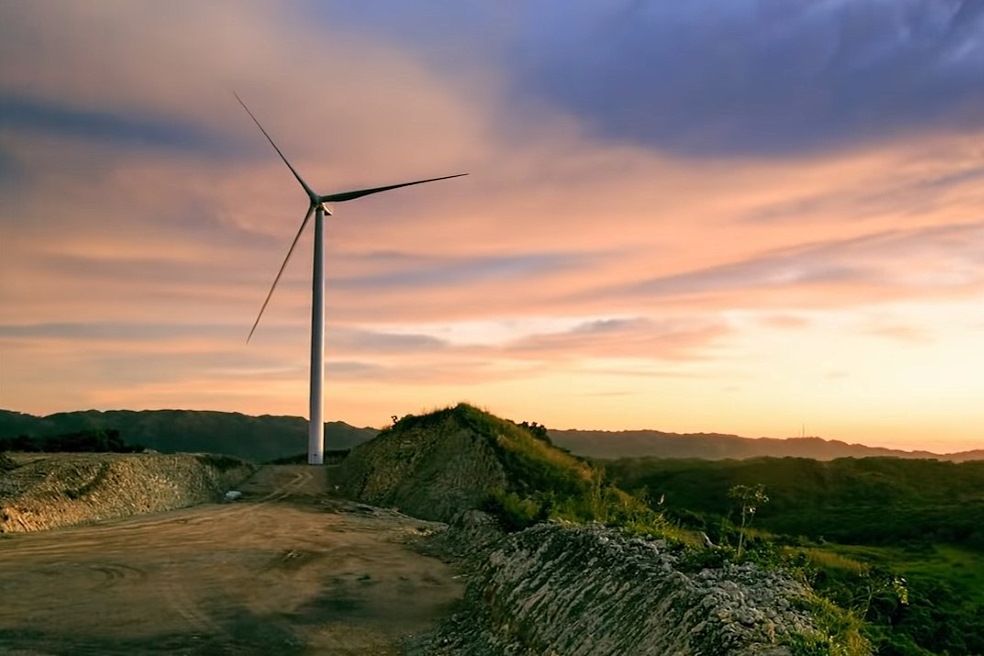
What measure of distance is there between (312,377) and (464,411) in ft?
48.9

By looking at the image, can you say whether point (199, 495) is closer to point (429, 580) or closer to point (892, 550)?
point (429, 580)

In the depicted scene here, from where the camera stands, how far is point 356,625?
20.4 m

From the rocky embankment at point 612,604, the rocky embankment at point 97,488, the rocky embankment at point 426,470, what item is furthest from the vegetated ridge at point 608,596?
the rocky embankment at point 97,488

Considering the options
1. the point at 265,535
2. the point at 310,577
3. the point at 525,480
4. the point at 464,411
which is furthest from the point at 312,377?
the point at 310,577

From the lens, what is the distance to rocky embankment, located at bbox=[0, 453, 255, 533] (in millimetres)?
34906

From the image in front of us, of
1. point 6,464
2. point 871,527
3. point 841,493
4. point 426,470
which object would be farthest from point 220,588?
point 841,493

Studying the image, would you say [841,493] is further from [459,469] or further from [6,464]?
[6,464]

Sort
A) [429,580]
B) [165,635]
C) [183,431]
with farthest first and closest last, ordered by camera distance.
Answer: [183,431] < [429,580] < [165,635]

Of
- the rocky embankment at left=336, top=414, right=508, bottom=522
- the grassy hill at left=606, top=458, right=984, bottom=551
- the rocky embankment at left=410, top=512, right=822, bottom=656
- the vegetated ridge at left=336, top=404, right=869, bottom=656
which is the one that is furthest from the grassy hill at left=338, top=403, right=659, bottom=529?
the grassy hill at left=606, top=458, right=984, bottom=551

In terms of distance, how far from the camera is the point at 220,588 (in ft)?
78.1

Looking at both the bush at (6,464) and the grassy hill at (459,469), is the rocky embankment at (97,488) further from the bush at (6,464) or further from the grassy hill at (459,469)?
the grassy hill at (459,469)

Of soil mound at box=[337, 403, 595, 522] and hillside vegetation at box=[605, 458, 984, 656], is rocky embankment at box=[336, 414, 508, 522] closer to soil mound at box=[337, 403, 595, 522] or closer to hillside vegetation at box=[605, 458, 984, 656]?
soil mound at box=[337, 403, 595, 522]

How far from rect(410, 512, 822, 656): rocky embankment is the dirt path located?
77.6 inches

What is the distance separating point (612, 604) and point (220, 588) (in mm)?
13527
